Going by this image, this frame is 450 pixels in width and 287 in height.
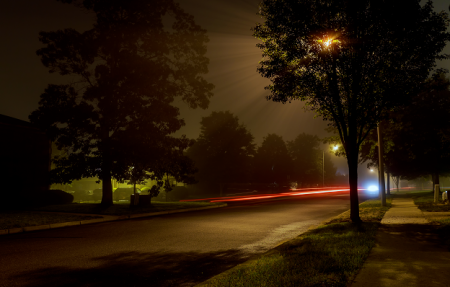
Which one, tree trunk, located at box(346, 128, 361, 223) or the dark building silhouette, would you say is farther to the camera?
the dark building silhouette

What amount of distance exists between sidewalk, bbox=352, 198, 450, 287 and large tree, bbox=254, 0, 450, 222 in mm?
3651

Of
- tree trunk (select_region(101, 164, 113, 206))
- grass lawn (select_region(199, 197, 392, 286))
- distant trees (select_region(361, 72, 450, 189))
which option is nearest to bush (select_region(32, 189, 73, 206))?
tree trunk (select_region(101, 164, 113, 206))

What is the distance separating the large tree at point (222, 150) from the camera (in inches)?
2247

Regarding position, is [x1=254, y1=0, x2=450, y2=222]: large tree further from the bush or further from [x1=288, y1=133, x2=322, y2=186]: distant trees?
[x1=288, y1=133, x2=322, y2=186]: distant trees

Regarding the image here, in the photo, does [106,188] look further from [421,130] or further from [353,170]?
[421,130]

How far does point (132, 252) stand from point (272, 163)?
64.9 metres

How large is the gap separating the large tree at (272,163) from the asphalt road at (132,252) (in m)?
57.4

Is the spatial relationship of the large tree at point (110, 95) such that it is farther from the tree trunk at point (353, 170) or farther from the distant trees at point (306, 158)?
the distant trees at point (306, 158)

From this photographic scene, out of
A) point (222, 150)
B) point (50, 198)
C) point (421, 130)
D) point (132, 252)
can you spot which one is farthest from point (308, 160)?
point (132, 252)

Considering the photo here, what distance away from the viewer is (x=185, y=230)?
13.0 metres

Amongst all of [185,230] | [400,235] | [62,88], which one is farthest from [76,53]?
[400,235]

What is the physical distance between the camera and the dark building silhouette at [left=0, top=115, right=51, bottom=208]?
24.1m

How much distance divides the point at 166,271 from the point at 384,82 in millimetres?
10188

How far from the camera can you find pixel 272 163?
72.9 meters
